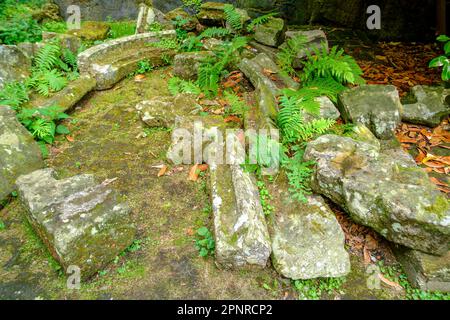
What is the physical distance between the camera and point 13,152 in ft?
13.2

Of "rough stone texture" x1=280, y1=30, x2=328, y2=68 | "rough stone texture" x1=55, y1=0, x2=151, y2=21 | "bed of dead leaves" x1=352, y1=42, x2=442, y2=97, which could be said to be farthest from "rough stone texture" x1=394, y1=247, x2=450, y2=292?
"rough stone texture" x1=55, y1=0, x2=151, y2=21

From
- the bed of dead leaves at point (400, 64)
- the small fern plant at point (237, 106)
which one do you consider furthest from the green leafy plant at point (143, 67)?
the bed of dead leaves at point (400, 64)

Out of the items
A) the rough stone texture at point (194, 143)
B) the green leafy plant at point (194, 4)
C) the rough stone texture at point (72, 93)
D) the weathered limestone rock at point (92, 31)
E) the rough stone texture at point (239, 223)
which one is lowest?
the rough stone texture at point (239, 223)

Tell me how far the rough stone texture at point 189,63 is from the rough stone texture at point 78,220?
122 inches

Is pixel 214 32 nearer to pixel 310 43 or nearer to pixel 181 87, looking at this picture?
pixel 181 87

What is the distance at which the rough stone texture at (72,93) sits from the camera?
5.18 metres

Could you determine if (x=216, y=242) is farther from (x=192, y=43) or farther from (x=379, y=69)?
(x=379, y=69)

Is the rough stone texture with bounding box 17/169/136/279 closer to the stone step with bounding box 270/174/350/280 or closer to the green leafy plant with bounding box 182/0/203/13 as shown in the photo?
the stone step with bounding box 270/174/350/280

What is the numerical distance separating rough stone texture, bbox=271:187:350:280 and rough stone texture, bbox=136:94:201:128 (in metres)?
2.20

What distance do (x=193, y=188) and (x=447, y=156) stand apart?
137 inches

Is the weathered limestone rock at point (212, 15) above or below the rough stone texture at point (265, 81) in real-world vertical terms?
above

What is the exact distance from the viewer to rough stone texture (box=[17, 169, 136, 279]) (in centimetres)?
299

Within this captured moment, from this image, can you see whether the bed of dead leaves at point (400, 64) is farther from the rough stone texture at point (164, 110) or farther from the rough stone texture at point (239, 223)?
the rough stone texture at point (239, 223)
